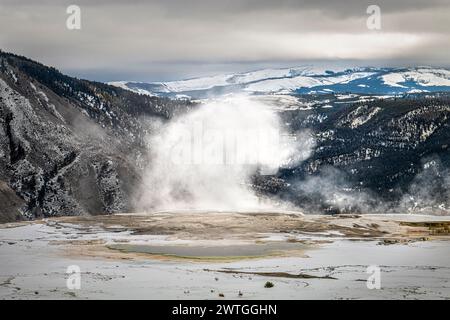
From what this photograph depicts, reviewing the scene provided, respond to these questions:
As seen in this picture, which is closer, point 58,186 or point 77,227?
point 77,227

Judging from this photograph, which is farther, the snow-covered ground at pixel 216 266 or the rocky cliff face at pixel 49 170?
the rocky cliff face at pixel 49 170

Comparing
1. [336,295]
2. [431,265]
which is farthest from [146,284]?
[431,265]

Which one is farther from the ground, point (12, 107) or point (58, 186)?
point (12, 107)

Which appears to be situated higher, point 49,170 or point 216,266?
point 49,170

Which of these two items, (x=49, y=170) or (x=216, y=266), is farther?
(x=49, y=170)

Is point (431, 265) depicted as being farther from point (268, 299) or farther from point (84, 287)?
point (84, 287)

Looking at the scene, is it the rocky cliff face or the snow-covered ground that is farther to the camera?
the rocky cliff face
